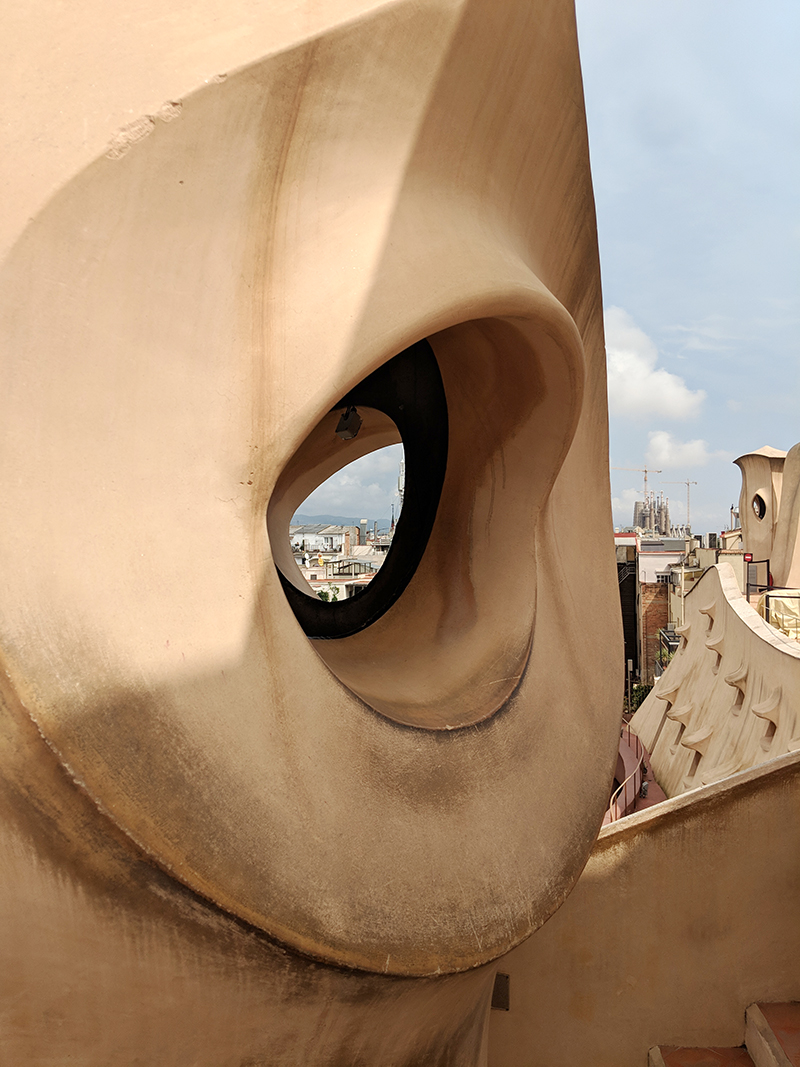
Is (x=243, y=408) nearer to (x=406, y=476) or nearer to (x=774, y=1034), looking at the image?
(x=406, y=476)

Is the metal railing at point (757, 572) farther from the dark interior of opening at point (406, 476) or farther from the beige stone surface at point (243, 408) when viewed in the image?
the beige stone surface at point (243, 408)

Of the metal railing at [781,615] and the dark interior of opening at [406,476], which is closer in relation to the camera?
the dark interior of opening at [406,476]

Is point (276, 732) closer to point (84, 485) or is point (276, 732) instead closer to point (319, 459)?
point (84, 485)

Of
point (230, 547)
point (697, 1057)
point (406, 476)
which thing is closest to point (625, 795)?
point (697, 1057)

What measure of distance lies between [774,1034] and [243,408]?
4.33m

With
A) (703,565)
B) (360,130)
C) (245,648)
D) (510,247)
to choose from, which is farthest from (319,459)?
(703,565)

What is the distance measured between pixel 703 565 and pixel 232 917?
21059mm

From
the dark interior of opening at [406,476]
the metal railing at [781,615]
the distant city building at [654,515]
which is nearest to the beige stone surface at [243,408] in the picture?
the dark interior of opening at [406,476]

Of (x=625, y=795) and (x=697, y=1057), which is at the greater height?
(x=697, y=1057)

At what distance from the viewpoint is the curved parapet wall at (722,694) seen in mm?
7047

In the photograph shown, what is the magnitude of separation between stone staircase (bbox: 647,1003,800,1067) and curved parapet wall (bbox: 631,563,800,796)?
9.21 feet

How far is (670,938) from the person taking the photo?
428 cm

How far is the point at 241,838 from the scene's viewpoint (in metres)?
1.74

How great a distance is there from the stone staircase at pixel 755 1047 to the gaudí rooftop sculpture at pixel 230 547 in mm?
2097
